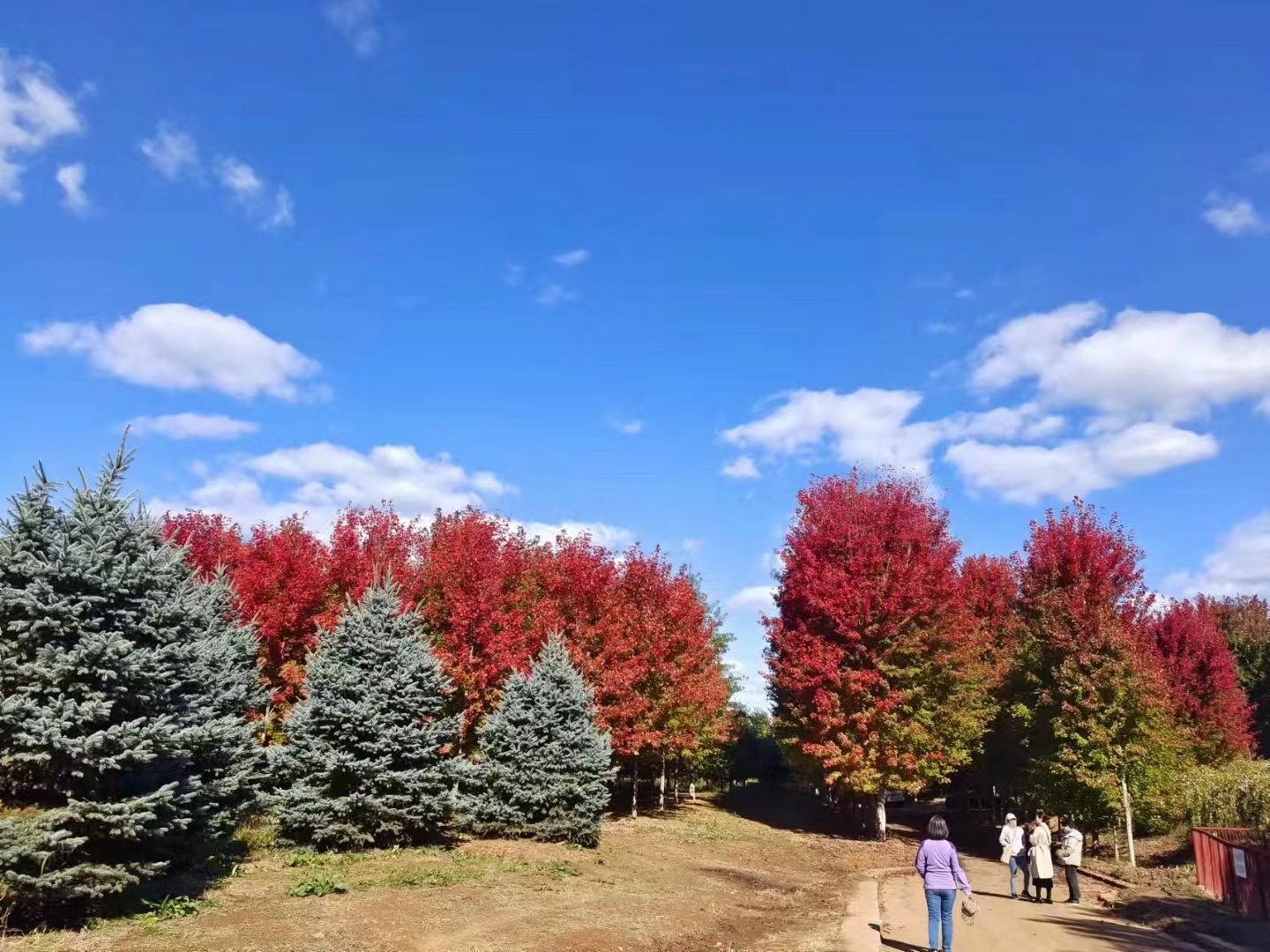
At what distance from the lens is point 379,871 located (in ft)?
43.7

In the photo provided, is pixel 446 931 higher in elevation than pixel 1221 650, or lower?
lower

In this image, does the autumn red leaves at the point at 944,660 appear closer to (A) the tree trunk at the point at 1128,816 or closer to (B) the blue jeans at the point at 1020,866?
(A) the tree trunk at the point at 1128,816

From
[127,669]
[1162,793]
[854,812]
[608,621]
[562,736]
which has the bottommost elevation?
[854,812]

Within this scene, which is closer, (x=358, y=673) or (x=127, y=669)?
(x=127, y=669)

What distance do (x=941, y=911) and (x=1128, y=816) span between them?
500 inches

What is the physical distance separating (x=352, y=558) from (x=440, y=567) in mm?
3909

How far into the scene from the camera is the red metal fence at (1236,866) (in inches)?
516

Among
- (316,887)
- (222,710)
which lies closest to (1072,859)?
(316,887)

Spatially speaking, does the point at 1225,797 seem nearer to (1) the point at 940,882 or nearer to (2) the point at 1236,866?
(2) the point at 1236,866

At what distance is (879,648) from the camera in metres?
25.5

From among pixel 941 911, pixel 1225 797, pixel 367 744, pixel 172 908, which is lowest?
pixel 941 911

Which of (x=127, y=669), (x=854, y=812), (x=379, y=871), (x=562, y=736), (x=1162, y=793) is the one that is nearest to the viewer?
(x=127, y=669)

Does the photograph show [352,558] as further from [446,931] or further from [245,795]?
[446,931]

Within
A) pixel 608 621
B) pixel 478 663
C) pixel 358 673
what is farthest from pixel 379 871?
pixel 608 621
